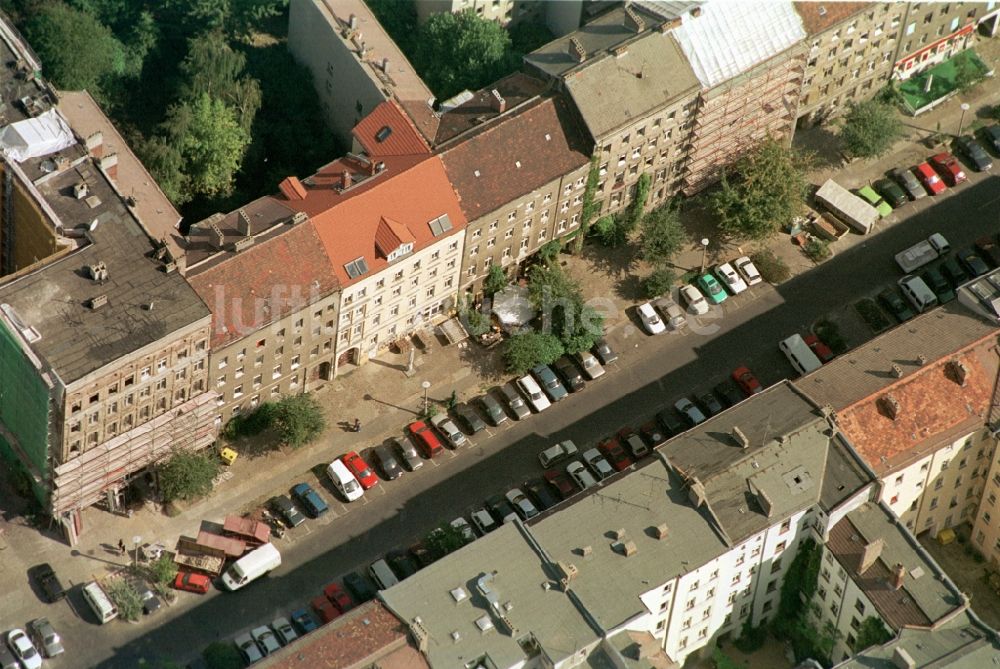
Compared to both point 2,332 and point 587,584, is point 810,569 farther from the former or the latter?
point 2,332

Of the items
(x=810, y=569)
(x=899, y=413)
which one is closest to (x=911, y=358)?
(x=899, y=413)

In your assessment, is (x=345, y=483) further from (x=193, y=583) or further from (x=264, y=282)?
(x=264, y=282)

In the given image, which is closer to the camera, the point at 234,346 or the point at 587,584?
the point at 587,584

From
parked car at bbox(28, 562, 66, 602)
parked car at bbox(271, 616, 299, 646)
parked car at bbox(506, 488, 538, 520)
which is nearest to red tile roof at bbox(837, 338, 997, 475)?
parked car at bbox(506, 488, 538, 520)

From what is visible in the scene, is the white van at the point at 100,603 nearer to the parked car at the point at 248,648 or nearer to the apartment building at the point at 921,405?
the parked car at the point at 248,648

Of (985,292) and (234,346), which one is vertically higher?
(234,346)

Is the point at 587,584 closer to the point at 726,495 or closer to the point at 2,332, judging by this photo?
the point at 726,495

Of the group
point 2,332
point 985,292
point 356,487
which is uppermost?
point 2,332

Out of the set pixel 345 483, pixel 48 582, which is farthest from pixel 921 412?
pixel 48 582

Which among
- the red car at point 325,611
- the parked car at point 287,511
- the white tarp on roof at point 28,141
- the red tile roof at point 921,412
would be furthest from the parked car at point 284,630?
the red tile roof at point 921,412
